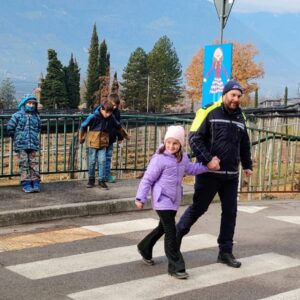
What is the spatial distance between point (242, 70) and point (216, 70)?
237 ft

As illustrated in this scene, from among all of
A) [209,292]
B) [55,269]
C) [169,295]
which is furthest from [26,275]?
[209,292]

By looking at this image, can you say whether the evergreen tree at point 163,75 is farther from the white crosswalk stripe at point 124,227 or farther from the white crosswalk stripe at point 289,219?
the white crosswalk stripe at point 124,227

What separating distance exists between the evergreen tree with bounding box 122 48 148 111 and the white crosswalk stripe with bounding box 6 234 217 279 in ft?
278

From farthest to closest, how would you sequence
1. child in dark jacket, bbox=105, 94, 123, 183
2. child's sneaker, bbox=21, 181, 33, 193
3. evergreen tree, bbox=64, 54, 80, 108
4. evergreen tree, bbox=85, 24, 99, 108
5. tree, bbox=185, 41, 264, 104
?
evergreen tree, bbox=85, 24, 99, 108 → evergreen tree, bbox=64, 54, 80, 108 → tree, bbox=185, 41, 264, 104 → child in dark jacket, bbox=105, 94, 123, 183 → child's sneaker, bbox=21, 181, 33, 193

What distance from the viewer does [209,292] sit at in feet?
16.2

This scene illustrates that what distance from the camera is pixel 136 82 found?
3578 inches

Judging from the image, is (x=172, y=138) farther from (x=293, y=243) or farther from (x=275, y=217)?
(x=275, y=217)

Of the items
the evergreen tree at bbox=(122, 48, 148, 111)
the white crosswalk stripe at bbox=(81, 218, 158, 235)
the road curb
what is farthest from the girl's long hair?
the evergreen tree at bbox=(122, 48, 148, 111)

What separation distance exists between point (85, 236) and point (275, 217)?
10.1 ft

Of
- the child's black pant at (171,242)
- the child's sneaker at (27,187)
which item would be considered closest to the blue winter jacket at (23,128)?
the child's sneaker at (27,187)

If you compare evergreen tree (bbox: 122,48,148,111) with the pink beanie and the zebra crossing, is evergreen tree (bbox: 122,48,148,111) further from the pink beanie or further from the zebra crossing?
the pink beanie

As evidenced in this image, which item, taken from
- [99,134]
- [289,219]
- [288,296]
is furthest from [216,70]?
[288,296]

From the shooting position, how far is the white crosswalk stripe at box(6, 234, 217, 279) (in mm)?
5320

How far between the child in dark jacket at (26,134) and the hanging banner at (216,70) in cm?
302
